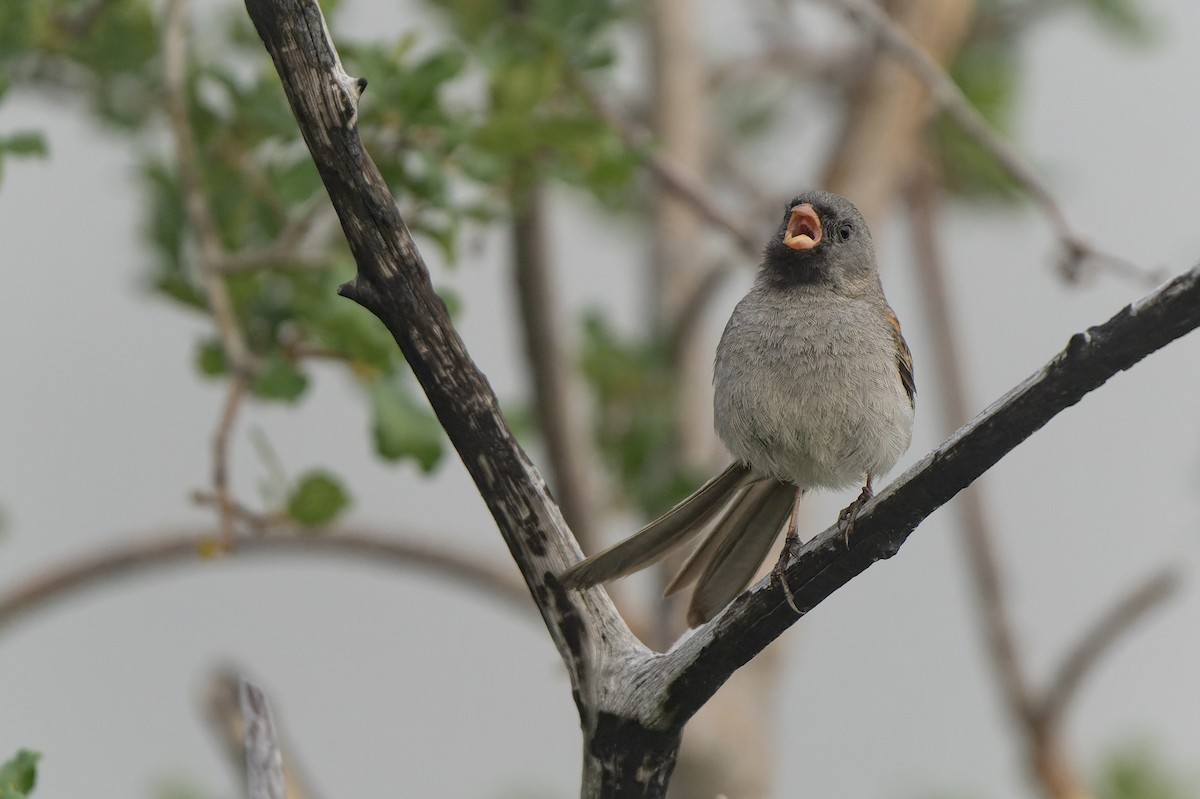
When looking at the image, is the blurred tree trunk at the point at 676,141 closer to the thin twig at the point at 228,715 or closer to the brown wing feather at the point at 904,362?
the thin twig at the point at 228,715

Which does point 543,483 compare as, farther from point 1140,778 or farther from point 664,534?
point 1140,778

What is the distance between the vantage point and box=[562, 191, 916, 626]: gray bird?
7.73ft

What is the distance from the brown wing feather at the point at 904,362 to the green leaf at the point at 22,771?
1591 millimetres

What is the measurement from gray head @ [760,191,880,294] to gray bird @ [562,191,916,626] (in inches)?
1.0

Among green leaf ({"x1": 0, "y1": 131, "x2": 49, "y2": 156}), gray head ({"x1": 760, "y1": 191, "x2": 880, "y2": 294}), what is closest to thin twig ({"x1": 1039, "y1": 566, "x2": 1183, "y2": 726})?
gray head ({"x1": 760, "y1": 191, "x2": 880, "y2": 294})

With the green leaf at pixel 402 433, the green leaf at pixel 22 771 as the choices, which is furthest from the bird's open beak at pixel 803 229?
the green leaf at pixel 22 771

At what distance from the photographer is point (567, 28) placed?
135 inches

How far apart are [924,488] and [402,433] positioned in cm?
140

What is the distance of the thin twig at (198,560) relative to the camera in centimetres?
403

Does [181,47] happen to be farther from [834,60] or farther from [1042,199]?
[834,60]

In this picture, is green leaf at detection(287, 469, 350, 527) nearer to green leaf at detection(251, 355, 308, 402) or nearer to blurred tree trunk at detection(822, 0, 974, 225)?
green leaf at detection(251, 355, 308, 402)

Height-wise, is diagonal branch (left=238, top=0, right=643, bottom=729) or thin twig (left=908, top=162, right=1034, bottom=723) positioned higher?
thin twig (left=908, top=162, right=1034, bottom=723)

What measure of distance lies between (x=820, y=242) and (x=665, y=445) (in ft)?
7.92

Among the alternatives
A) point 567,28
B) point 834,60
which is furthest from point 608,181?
point 834,60
